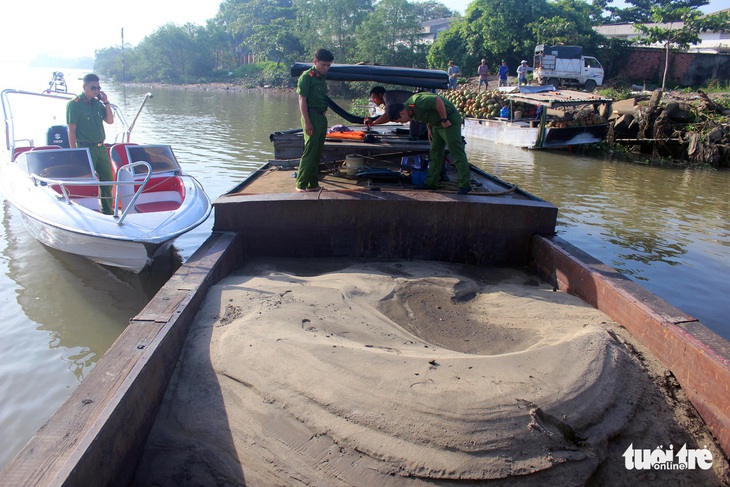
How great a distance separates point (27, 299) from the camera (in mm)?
5836

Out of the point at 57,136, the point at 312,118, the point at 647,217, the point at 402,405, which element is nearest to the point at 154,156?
the point at 57,136

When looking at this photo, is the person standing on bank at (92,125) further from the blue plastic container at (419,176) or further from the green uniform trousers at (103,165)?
the blue plastic container at (419,176)

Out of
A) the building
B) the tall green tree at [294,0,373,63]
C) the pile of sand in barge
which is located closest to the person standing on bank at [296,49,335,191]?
the pile of sand in barge

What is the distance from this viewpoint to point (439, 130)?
6.26 metres

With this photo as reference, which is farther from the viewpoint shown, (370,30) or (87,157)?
(370,30)

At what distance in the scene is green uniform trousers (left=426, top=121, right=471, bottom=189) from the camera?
6.07 m

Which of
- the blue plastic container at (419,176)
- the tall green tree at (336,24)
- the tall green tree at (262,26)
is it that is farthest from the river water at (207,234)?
the tall green tree at (262,26)

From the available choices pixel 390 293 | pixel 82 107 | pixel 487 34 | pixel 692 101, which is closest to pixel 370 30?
pixel 487 34

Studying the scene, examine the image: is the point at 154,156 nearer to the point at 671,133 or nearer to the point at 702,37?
the point at 671,133

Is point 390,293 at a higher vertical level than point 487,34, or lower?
lower

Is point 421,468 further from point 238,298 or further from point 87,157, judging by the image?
point 87,157

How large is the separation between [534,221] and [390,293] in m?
2.09

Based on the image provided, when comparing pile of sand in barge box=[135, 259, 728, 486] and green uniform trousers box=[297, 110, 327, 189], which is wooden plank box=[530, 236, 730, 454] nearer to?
pile of sand in barge box=[135, 259, 728, 486]

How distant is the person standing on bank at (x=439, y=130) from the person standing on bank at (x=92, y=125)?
14.1 ft
